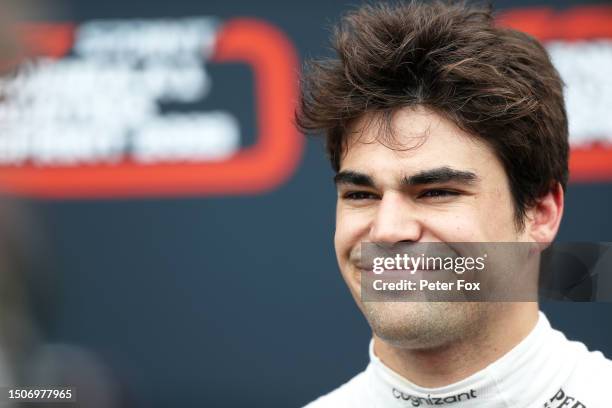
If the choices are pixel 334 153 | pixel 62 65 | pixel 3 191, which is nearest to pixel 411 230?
pixel 334 153

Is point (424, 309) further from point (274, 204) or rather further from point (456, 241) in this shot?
point (274, 204)

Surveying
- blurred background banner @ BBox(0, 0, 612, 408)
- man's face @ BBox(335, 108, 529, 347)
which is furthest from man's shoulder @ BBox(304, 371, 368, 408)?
blurred background banner @ BBox(0, 0, 612, 408)

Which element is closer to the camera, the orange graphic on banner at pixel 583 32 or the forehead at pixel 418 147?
the forehead at pixel 418 147

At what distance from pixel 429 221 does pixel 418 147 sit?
161mm

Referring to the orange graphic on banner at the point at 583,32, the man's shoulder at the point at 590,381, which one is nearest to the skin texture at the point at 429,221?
the man's shoulder at the point at 590,381

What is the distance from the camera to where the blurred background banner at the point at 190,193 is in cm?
351

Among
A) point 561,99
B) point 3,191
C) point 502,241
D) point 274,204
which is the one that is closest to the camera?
point 3,191

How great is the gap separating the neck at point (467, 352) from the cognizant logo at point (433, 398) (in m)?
0.03

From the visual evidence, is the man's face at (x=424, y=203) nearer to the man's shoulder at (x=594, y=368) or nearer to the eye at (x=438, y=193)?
the eye at (x=438, y=193)

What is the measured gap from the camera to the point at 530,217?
2.06 meters

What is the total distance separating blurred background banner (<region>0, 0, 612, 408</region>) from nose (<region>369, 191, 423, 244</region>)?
160cm

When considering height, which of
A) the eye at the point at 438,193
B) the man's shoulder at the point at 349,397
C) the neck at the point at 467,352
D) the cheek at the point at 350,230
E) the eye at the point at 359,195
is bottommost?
the man's shoulder at the point at 349,397

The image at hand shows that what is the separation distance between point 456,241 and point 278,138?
1733 mm

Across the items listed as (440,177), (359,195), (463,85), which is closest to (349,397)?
(359,195)
